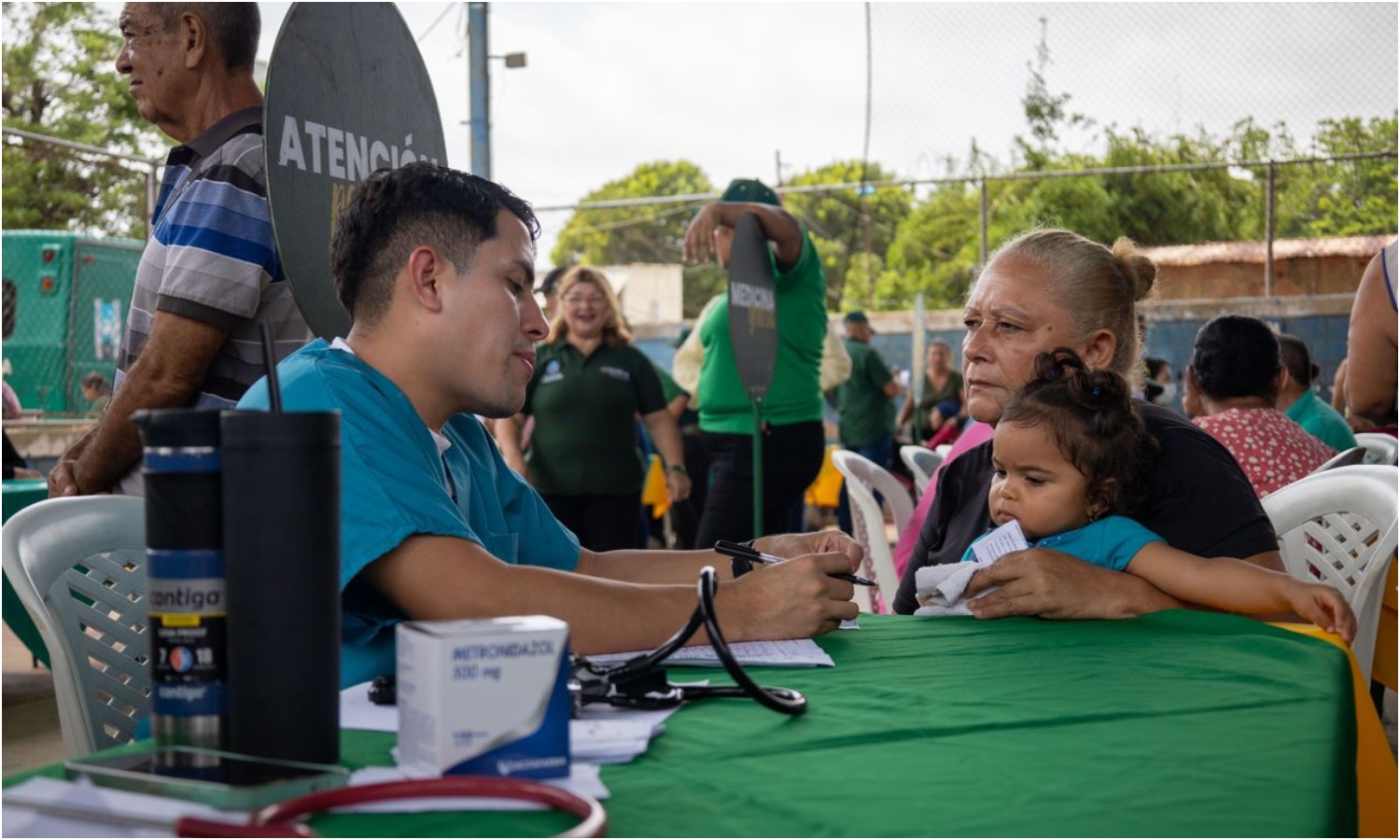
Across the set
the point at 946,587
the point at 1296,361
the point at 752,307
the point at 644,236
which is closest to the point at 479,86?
the point at 752,307

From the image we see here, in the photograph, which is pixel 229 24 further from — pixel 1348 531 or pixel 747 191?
pixel 1348 531

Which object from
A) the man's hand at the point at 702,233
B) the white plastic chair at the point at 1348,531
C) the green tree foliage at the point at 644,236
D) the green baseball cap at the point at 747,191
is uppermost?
the green tree foliage at the point at 644,236

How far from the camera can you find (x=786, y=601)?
1.67 metres

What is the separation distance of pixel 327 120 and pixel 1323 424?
13.9ft

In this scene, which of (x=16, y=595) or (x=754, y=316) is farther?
(x=754, y=316)

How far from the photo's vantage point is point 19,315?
12.5m

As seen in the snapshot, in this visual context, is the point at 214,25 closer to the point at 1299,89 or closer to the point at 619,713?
the point at 619,713

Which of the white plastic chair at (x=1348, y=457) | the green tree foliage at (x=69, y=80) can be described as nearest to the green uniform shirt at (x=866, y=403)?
the white plastic chair at (x=1348, y=457)

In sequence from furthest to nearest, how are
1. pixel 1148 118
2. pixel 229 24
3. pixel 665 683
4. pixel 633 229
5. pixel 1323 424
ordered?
pixel 633 229
pixel 1148 118
pixel 1323 424
pixel 229 24
pixel 665 683

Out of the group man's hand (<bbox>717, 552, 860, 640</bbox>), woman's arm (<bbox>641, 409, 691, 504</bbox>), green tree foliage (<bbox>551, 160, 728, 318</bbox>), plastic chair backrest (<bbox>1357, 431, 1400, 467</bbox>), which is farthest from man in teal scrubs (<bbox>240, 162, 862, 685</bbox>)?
green tree foliage (<bbox>551, 160, 728, 318</bbox>)

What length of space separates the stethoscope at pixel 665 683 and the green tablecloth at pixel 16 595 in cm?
336

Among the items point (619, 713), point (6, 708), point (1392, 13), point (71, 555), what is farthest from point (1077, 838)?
point (1392, 13)

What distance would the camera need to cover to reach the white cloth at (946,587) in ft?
6.55

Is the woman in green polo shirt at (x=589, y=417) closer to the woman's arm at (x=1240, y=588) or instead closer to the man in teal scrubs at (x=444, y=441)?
the man in teal scrubs at (x=444, y=441)
